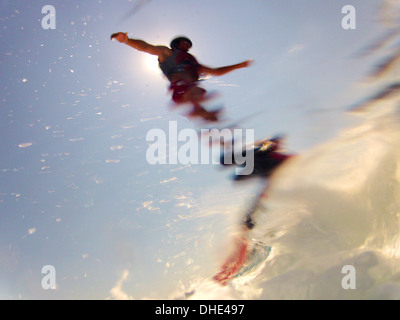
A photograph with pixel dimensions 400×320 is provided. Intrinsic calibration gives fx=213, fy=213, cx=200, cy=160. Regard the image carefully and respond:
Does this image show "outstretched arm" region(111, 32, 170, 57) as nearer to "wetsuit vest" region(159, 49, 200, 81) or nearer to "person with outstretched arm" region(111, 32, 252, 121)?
"person with outstretched arm" region(111, 32, 252, 121)

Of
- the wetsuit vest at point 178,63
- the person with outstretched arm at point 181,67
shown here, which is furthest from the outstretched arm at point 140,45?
the wetsuit vest at point 178,63

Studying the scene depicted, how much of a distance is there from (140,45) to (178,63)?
27.5 inches

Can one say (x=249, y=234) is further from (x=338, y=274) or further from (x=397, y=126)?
(x=397, y=126)

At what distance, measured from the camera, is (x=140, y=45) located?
3.63 m

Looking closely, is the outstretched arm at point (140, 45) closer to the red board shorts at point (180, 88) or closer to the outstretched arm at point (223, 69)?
the red board shorts at point (180, 88)

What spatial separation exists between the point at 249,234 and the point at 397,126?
14.6ft

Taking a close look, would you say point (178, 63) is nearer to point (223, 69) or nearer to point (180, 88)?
point (180, 88)

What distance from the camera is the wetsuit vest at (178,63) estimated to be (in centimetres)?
387

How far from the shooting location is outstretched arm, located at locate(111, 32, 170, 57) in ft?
11.2

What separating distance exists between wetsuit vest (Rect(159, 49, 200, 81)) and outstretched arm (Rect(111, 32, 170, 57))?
16 centimetres

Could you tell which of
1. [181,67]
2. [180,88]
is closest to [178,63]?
[181,67]

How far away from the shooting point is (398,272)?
16.7 feet
